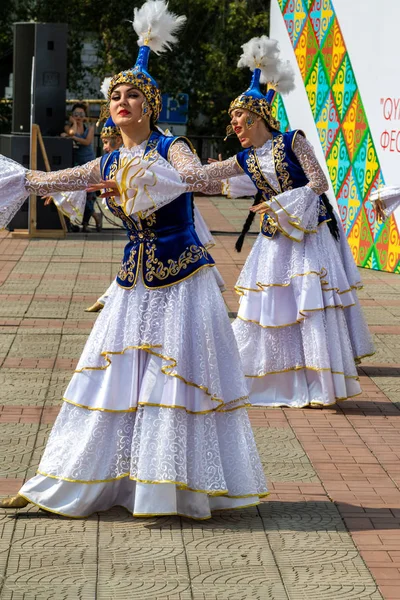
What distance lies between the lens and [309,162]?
24.5 feet

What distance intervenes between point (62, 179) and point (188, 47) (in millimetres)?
25693

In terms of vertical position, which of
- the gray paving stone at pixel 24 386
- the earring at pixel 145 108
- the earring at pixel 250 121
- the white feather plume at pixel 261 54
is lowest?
the gray paving stone at pixel 24 386

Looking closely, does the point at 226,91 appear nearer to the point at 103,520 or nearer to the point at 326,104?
the point at 326,104

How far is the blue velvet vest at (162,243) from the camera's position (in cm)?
525

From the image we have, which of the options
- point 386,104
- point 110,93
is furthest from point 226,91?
point 110,93

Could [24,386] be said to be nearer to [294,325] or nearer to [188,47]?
[294,325]

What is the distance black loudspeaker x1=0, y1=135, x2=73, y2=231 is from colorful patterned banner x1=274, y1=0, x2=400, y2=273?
364 centimetres

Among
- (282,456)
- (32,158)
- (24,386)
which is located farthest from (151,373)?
(32,158)

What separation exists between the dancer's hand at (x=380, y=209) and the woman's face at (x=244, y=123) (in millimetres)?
1004

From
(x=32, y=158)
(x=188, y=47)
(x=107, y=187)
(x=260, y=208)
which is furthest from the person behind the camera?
(x=188, y=47)

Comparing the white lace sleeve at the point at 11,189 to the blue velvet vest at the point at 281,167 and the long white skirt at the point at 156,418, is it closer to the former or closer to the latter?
the long white skirt at the point at 156,418

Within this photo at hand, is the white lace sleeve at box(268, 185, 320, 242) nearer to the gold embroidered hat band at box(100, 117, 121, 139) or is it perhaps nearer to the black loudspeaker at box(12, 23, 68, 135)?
the gold embroidered hat band at box(100, 117, 121, 139)

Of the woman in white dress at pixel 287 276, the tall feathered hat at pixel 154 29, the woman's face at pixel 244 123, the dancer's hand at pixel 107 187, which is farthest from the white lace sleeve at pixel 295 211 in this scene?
the dancer's hand at pixel 107 187

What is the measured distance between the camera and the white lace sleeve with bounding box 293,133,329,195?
24.5ft
